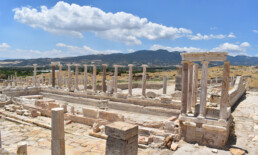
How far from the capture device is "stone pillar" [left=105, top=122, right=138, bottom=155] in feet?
20.1

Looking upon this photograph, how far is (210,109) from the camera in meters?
11.0

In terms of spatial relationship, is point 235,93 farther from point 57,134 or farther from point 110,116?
point 57,134

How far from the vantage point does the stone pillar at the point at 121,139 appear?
6.14 metres

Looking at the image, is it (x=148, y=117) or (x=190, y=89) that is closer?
(x=190, y=89)

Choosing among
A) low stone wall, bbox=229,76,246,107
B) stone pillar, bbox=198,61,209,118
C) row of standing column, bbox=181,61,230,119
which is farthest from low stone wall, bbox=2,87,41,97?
low stone wall, bbox=229,76,246,107

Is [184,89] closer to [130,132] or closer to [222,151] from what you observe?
[222,151]

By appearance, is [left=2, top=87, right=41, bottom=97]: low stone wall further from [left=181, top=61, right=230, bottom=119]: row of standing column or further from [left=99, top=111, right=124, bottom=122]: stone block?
[left=181, top=61, right=230, bottom=119]: row of standing column

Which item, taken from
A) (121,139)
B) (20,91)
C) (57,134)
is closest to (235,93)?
(121,139)

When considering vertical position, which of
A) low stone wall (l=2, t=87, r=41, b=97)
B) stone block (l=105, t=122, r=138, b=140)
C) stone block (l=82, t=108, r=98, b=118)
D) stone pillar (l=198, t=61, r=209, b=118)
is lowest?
stone block (l=82, t=108, r=98, b=118)

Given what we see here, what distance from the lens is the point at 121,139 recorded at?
244 inches

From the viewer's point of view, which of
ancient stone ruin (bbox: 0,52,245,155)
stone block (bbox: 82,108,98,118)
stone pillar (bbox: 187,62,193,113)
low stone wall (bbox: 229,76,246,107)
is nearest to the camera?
ancient stone ruin (bbox: 0,52,245,155)

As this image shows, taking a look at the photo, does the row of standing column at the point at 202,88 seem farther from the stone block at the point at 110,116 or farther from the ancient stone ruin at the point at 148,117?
the stone block at the point at 110,116

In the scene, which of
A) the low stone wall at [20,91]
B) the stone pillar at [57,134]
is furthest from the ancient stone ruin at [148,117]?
the low stone wall at [20,91]

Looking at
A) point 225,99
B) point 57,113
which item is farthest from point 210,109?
point 57,113
